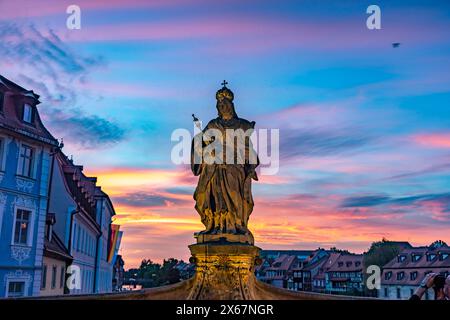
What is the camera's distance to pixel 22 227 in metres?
23.0

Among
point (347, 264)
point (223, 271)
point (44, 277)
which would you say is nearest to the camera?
point (223, 271)

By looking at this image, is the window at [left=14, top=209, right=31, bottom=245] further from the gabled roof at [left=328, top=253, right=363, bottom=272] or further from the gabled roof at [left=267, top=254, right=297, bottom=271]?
the gabled roof at [left=267, top=254, right=297, bottom=271]

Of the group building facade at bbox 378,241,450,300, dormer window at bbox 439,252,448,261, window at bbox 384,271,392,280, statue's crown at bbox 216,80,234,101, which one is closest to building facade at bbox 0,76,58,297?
statue's crown at bbox 216,80,234,101

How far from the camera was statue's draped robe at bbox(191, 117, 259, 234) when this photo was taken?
9.16 metres

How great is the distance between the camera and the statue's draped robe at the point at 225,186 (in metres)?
9.16

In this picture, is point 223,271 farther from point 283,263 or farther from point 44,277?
point 283,263

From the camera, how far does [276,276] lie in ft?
319

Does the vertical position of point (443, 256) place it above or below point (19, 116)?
below

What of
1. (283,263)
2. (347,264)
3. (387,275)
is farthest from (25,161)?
(283,263)

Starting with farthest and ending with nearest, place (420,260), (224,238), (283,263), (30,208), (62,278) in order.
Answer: (283,263) < (420,260) < (62,278) < (30,208) < (224,238)

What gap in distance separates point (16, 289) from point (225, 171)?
16.7 metres

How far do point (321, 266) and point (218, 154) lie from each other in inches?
3409

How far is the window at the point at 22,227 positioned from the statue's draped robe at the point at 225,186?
15.9m
